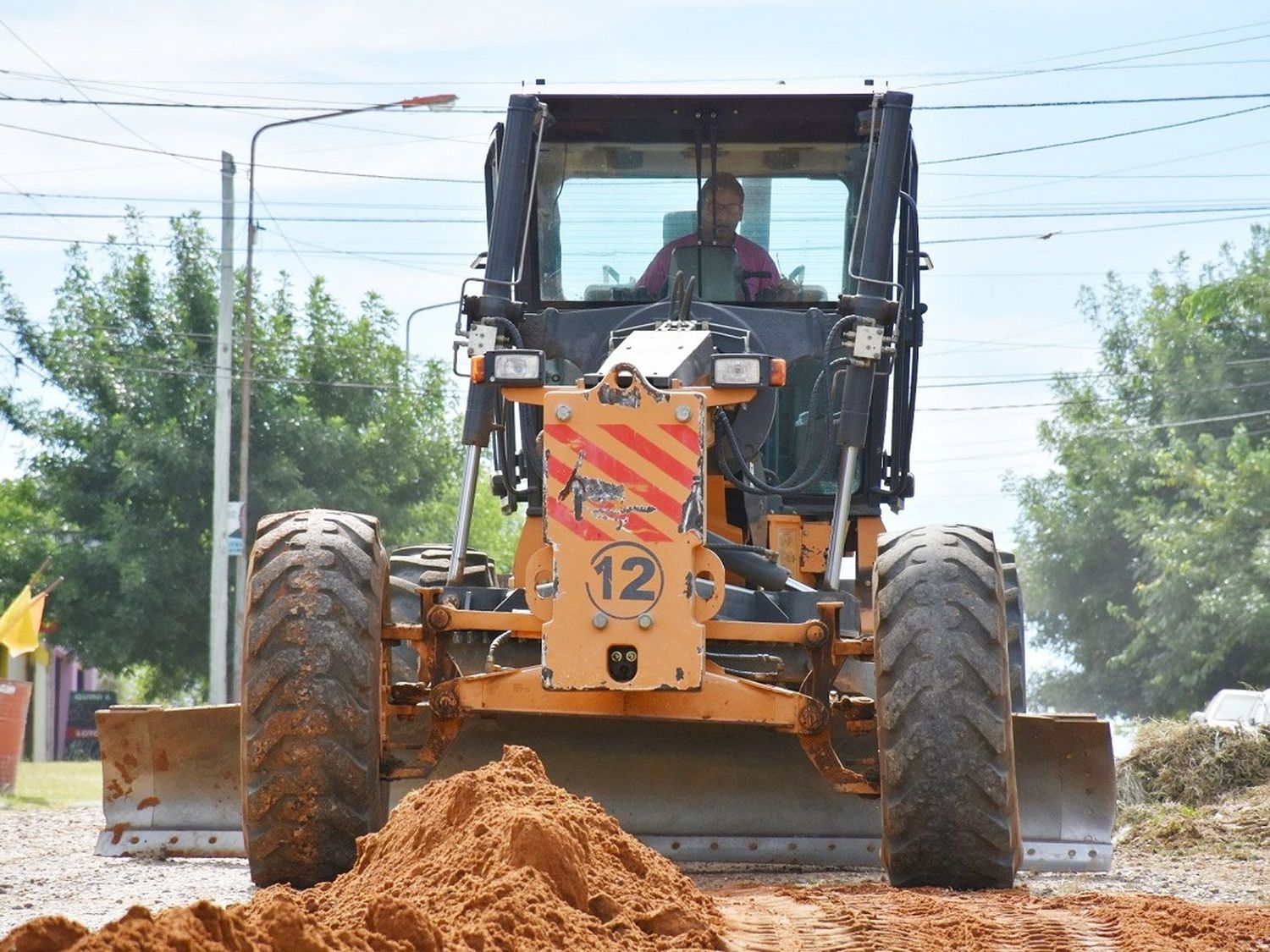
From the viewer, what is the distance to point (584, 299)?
8.94 metres

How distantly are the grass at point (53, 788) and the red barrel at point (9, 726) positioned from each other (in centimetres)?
19

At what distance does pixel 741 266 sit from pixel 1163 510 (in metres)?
Result: 34.1

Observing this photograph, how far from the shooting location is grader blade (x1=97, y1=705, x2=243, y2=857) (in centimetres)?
816

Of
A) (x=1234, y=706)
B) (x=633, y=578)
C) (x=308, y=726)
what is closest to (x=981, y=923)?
(x=633, y=578)

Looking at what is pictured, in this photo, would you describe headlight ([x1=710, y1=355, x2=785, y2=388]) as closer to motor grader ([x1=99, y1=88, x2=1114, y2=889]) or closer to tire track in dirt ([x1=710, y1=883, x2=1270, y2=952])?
motor grader ([x1=99, y1=88, x2=1114, y2=889])

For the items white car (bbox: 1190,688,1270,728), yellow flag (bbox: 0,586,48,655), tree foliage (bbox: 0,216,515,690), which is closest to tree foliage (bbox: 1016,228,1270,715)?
white car (bbox: 1190,688,1270,728)

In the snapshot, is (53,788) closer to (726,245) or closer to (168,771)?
(168,771)

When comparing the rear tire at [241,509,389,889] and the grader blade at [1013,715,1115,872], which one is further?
the grader blade at [1013,715,1115,872]

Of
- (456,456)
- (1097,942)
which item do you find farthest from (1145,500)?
(1097,942)

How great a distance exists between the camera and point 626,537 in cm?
679

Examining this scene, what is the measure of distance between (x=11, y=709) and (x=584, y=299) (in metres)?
10.5

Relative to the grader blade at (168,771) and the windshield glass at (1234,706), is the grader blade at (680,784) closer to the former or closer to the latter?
the grader blade at (168,771)

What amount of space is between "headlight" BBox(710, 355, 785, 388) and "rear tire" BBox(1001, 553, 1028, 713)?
2420 mm

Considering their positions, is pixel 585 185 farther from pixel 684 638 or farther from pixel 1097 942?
pixel 1097 942
